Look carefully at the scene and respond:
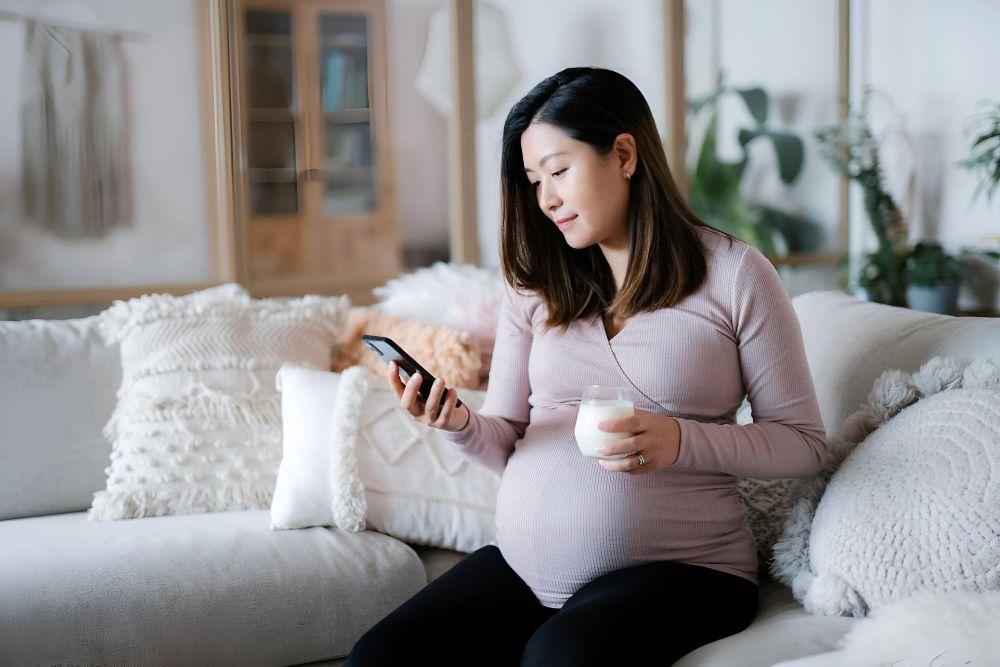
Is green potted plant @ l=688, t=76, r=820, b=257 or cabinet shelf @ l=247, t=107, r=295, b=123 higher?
cabinet shelf @ l=247, t=107, r=295, b=123

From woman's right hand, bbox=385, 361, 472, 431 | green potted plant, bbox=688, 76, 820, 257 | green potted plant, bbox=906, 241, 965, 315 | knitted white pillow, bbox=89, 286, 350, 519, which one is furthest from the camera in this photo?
green potted plant, bbox=688, 76, 820, 257

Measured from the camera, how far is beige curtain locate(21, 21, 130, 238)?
10.2ft

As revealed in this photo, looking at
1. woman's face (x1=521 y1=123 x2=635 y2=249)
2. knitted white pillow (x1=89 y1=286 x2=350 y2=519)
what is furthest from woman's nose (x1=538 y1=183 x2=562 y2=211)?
knitted white pillow (x1=89 y1=286 x2=350 y2=519)

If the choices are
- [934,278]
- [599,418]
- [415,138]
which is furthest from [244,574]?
[934,278]

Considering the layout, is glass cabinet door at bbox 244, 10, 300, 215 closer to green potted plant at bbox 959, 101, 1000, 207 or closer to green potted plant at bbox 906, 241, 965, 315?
green potted plant at bbox 906, 241, 965, 315

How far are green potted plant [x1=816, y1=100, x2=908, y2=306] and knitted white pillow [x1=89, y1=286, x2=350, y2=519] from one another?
9.01 ft

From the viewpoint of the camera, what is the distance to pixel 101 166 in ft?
10.6

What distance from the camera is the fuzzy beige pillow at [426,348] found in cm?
211

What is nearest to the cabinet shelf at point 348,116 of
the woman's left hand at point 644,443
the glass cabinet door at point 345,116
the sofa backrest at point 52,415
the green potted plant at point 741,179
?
the glass cabinet door at point 345,116

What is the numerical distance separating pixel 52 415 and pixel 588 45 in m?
3.04

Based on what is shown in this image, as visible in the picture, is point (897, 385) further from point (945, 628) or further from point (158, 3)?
point (158, 3)

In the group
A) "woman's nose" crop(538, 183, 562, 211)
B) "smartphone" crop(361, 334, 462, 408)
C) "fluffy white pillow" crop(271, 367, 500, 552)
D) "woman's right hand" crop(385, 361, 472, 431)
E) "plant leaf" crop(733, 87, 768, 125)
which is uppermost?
"plant leaf" crop(733, 87, 768, 125)

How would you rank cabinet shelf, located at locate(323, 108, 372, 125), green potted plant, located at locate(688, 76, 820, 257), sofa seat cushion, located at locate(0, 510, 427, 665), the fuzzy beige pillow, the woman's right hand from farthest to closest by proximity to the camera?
green potted plant, located at locate(688, 76, 820, 257) → cabinet shelf, located at locate(323, 108, 372, 125) → the fuzzy beige pillow → sofa seat cushion, located at locate(0, 510, 427, 665) → the woman's right hand

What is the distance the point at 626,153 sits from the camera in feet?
5.00
